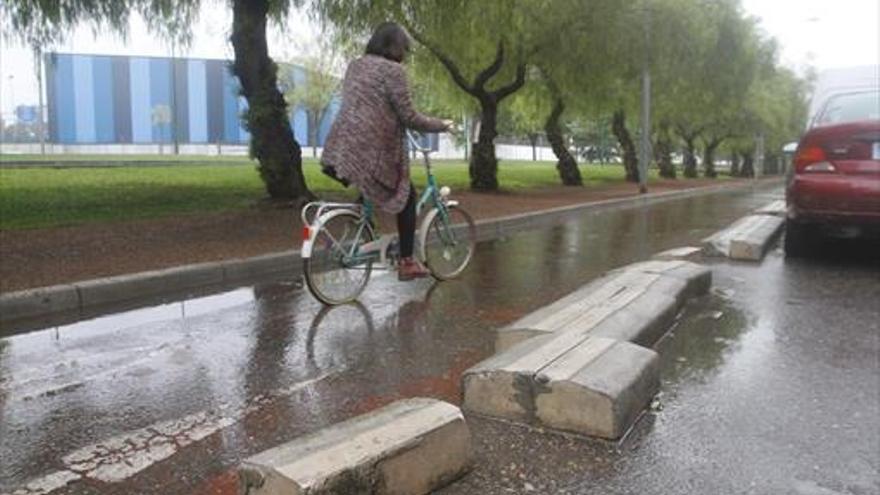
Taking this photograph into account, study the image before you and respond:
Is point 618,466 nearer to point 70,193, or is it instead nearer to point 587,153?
point 70,193

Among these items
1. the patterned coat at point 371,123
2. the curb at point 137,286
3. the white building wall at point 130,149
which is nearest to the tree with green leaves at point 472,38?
the curb at point 137,286

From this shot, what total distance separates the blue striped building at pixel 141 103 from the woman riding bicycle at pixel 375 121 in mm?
66266

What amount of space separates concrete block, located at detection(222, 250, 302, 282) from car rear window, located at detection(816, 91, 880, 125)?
17.9ft

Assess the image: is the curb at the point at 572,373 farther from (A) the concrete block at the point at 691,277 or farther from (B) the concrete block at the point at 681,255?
(B) the concrete block at the point at 681,255

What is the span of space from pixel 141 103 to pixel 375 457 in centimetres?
8309

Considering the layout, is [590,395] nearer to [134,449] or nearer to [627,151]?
[134,449]

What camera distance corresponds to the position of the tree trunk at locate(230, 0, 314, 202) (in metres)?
12.2

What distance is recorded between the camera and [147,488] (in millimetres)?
2996

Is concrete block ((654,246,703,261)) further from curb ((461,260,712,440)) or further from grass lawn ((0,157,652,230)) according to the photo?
grass lawn ((0,157,652,230))

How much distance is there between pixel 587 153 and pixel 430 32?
3123 inches

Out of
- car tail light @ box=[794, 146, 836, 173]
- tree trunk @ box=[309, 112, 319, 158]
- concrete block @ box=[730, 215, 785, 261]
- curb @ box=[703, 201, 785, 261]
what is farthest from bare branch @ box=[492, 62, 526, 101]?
tree trunk @ box=[309, 112, 319, 158]

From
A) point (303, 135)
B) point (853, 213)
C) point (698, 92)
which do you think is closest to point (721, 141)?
point (698, 92)

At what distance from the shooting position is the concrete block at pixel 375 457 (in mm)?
2539

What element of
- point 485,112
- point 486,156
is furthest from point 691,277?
point 485,112
